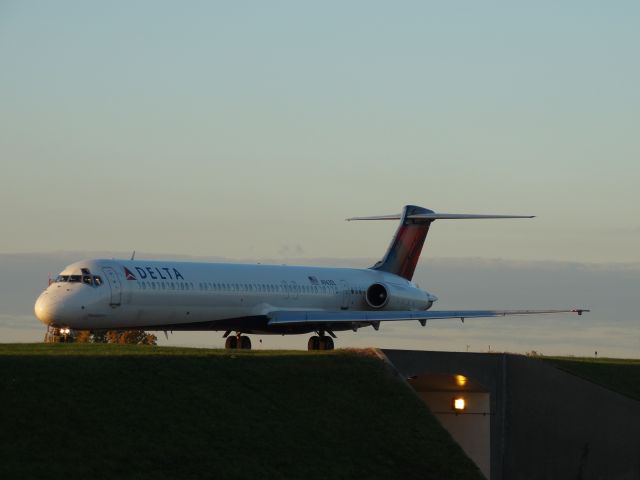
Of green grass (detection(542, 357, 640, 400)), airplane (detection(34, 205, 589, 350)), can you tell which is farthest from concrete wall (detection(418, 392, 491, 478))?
airplane (detection(34, 205, 589, 350))

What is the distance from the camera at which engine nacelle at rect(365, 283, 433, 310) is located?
5844 centimetres

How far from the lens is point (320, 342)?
2073 inches

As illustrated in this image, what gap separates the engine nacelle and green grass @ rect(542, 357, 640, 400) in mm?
10773

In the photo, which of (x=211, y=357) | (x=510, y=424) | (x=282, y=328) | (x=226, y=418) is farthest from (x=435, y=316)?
(x=226, y=418)

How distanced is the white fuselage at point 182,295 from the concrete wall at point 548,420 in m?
10.5

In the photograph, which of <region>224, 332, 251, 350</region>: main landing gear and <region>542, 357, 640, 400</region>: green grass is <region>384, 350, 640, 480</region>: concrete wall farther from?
<region>224, 332, 251, 350</region>: main landing gear

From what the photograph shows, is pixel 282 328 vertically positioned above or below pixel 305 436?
above

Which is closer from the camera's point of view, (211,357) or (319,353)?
(211,357)

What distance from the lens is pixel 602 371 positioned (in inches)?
1891

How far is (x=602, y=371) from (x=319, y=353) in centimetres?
1344

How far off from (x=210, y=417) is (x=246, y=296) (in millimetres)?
18623

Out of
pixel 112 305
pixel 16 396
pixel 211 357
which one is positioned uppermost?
pixel 112 305

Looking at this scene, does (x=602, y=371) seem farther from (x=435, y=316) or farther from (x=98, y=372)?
(x=98, y=372)

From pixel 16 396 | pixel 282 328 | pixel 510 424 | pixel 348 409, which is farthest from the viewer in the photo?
pixel 282 328
